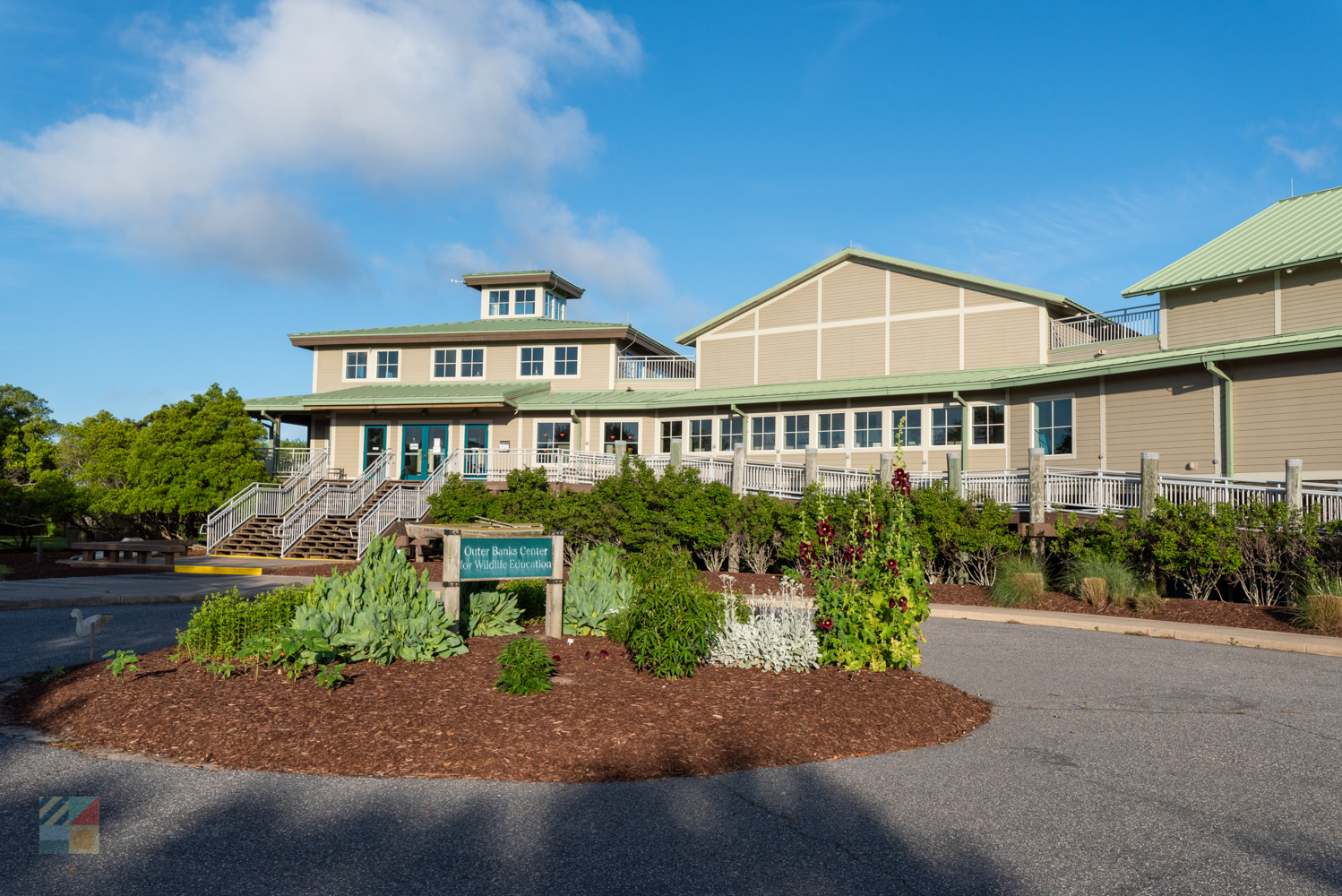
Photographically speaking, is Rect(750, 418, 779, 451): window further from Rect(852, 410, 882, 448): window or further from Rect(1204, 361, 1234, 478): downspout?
Rect(1204, 361, 1234, 478): downspout

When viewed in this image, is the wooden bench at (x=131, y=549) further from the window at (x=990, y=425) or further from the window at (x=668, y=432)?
the window at (x=990, y=425)

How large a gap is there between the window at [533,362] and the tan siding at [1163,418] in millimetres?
18529

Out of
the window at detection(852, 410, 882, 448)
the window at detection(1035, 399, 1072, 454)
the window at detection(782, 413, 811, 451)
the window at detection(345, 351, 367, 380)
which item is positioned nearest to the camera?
the window at detection(1035, 399, 1072, 454)

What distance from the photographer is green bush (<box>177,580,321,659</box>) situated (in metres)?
7.36

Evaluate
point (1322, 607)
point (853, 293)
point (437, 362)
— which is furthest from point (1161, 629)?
point (437, 362)

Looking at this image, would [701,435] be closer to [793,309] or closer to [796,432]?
[796,432]

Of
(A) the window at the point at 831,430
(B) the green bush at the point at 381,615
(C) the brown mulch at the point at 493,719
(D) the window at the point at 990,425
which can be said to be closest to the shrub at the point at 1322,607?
(C) the brown mulch at the point at 493,719

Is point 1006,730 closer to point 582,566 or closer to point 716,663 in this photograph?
point 716,663

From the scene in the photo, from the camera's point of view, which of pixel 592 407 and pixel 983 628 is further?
pixel 592 407

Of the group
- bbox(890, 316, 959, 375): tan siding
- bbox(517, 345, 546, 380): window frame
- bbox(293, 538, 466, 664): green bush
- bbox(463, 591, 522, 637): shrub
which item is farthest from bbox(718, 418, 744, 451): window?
bbox(293, 538, 466, 664): green bush

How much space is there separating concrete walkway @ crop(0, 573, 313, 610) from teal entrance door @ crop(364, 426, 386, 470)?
39.0 ft

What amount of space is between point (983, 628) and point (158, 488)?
23746 mm

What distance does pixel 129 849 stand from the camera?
393 cm

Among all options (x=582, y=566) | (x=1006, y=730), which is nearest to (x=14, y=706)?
(x=582, y=566)
